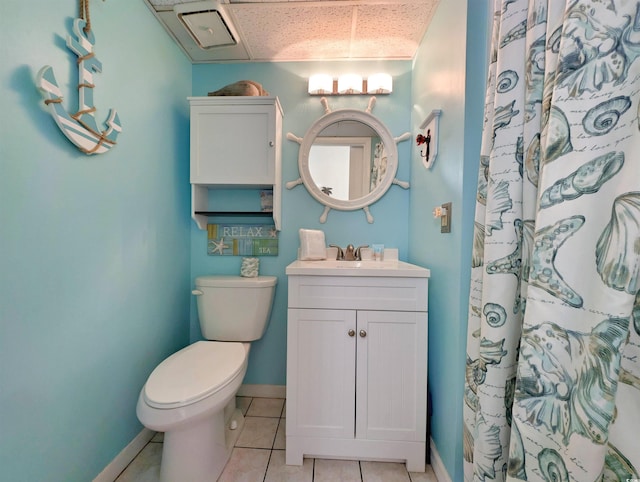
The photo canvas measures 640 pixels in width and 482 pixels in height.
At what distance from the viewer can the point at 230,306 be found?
62.7 inches

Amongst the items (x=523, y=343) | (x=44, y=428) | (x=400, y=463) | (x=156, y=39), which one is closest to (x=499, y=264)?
(x=523, y=343)

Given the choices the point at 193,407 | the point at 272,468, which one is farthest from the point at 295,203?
the point at 272,468

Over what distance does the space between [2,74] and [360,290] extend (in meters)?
1.37

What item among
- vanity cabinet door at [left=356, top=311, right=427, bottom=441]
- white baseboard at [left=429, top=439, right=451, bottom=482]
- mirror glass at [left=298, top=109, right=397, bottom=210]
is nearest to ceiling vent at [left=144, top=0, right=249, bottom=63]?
mirror glass at [left=298, top=109, right=397, bottom=210]

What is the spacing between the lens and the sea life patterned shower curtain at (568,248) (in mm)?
489

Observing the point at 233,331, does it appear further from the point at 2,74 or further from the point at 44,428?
the point at 2,74

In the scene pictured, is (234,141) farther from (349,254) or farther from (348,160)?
(349,254)

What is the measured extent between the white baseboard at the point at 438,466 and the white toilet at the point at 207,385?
93 cm

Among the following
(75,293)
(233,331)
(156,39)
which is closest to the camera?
(75,293)

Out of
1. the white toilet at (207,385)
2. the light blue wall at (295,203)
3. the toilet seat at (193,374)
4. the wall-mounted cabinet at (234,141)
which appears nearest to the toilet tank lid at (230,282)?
the white toilet at (207,385)

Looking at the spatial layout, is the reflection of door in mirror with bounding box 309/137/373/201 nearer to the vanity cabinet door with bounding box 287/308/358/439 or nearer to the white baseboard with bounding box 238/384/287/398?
the vanity cabinet door with bounding box 287/308/358/439

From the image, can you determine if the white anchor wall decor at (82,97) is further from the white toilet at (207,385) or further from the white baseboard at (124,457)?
the white baseboard at (124,457)

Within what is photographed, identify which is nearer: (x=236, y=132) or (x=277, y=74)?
(x=236, y=132)

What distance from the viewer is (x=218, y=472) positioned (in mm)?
1203
